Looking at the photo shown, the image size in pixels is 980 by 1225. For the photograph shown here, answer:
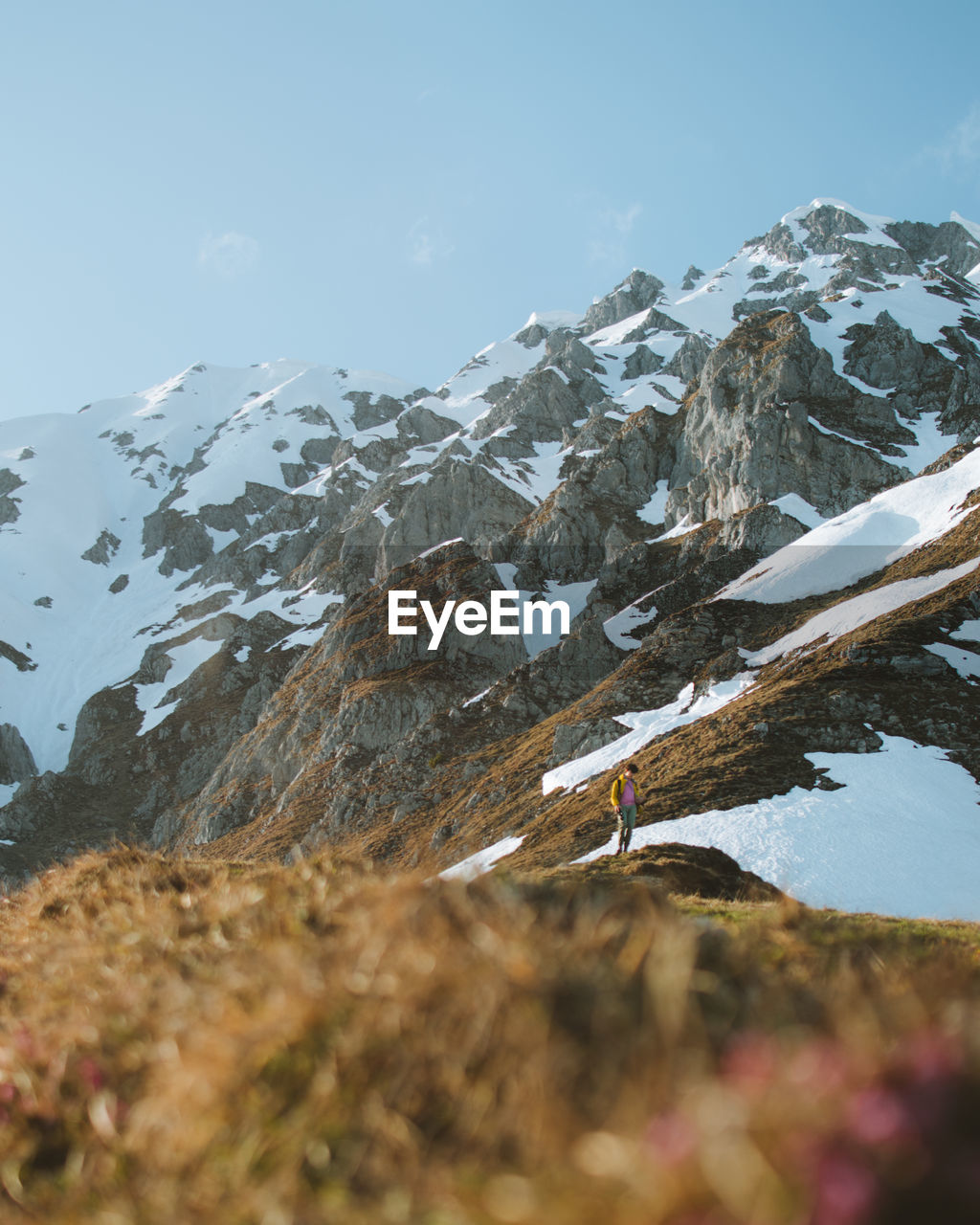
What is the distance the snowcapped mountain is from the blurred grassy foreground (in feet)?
12.2

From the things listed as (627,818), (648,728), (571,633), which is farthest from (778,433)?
(627,818)

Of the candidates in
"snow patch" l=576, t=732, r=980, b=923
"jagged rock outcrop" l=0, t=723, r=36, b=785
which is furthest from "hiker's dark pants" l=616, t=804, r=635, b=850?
"jagged rock outcrop" l=0, t=723, r=36, b=785

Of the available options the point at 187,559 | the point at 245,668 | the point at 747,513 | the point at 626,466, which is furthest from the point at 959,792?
the point at 187,559

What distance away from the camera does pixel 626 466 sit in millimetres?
124688

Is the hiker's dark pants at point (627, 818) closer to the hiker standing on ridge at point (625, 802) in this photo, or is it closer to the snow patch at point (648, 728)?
the hiker standing on ridge at point (625, 802)

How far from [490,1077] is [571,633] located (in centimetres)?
6941

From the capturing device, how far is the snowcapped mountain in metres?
33.1

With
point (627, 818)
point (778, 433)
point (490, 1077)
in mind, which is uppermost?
point (778, 433)

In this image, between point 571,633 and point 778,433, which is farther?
point 778,433

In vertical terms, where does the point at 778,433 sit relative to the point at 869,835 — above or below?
above

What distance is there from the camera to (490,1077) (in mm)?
2951

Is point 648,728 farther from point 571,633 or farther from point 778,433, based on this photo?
point 778,433

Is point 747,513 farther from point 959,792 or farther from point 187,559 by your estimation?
point 187,559

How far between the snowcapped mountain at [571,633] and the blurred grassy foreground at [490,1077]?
3.72 m
